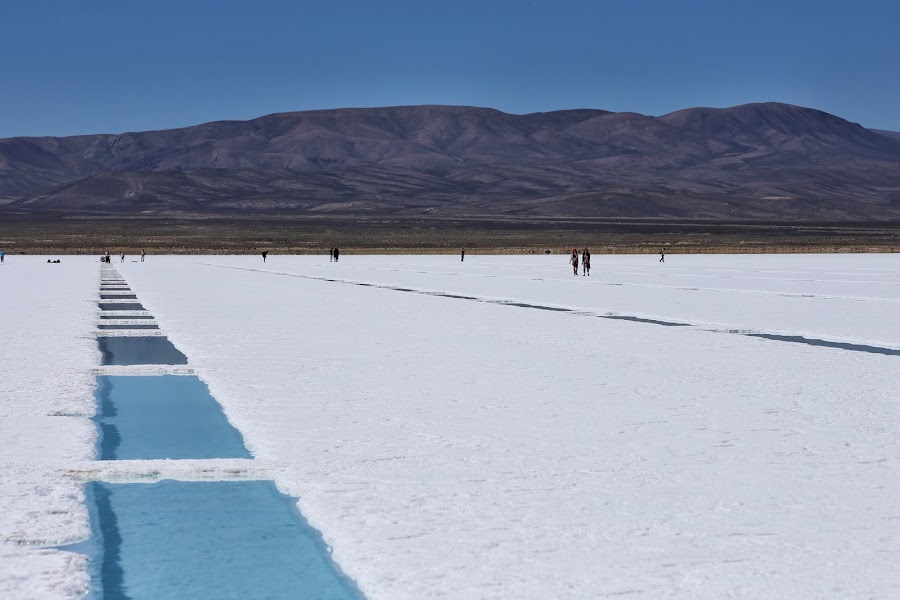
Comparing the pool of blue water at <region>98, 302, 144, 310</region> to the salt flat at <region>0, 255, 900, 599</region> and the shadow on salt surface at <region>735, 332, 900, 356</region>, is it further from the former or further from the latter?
the shadow on salt surface at <region>735, 332, 900, 356</region>

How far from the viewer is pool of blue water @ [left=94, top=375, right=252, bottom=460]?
9.13m

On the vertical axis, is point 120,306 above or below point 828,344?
below

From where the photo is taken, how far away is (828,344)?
16516mm

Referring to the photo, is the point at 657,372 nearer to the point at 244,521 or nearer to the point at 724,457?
the point at 724,457

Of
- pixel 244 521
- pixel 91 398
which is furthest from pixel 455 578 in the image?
pixel 91 398

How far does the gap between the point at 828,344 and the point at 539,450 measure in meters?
9.20

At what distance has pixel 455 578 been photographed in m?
5.43

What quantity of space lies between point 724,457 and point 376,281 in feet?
102

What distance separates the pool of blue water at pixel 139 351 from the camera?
15125 millimetres

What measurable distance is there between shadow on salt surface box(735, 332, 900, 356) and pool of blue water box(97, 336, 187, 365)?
8.12 metres

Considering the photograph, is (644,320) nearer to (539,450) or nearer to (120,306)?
(120,306)

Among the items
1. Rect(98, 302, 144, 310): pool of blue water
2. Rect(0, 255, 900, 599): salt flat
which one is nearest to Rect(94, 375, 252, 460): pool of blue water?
Rect(0, 255, 900, 599): salt flat

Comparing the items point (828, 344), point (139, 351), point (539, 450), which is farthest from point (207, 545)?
point (828, 344)

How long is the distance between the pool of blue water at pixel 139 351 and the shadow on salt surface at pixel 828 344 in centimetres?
812
